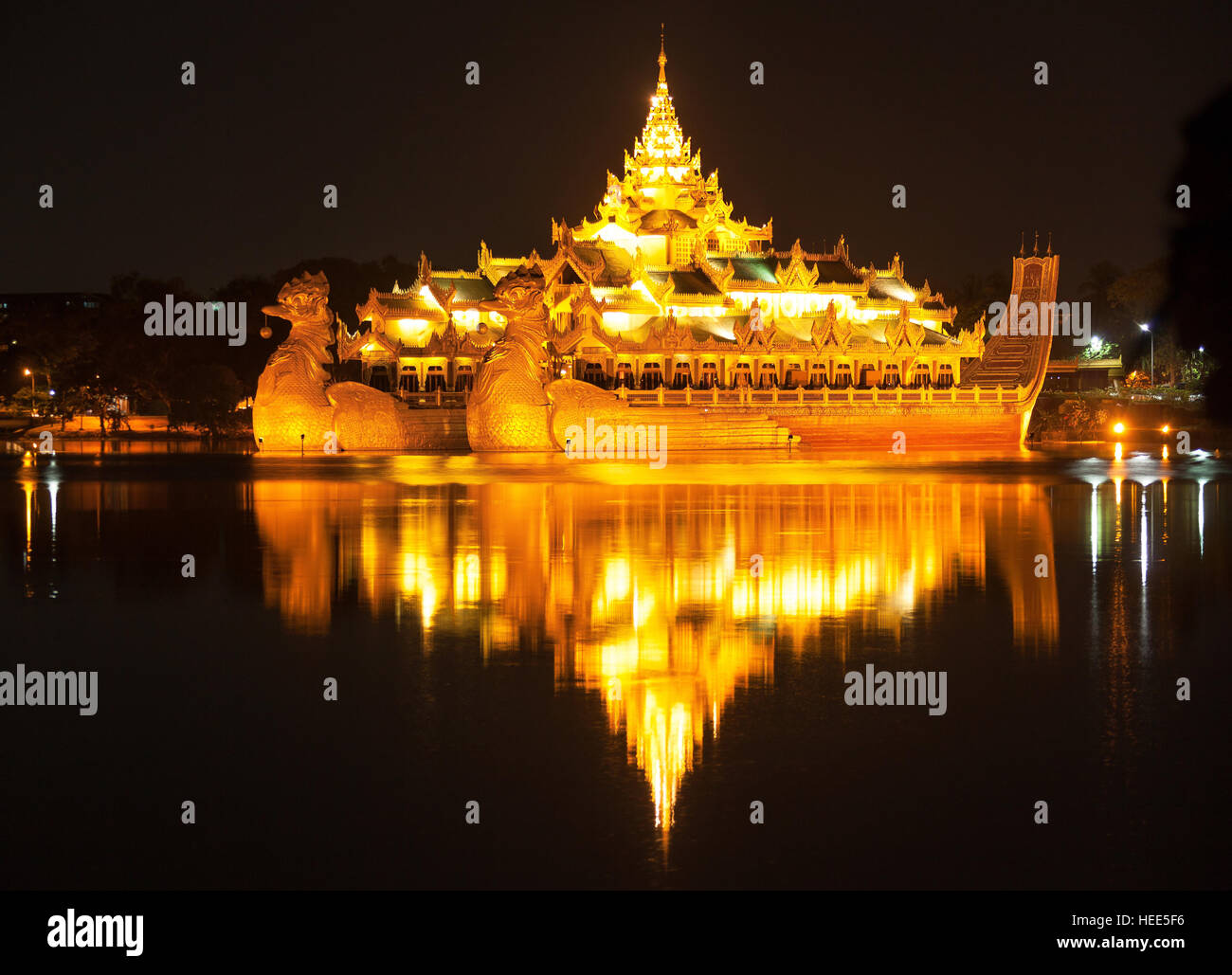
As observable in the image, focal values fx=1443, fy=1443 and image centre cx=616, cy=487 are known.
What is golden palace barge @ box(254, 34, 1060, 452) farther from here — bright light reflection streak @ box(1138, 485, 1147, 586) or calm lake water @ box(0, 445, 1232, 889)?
calm lake water @ box(0, 445, 1232, 889)

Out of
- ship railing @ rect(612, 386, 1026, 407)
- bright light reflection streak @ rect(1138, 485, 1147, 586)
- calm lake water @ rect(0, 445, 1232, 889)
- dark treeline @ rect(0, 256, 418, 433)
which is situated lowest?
calm lake water @ rect(0, 445, 1232, 889)

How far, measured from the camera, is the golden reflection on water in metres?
10.3

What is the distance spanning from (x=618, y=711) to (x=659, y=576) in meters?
6.11

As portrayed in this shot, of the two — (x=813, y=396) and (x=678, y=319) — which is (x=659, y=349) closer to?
(x=678, y=319)

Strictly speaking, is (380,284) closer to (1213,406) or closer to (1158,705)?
(1213,406)

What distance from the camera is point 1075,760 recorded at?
8.04 meters

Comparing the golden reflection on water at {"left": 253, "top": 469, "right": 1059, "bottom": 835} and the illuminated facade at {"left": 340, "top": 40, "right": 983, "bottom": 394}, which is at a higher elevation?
the illuminated facade at {"left": 340, "top": 40, "right": 983, "bottom": 394}

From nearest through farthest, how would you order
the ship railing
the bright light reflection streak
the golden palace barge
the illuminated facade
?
1. the bright light reflection streak
2. the golden palace barge
3. the ship railing
4. the illuminated facade

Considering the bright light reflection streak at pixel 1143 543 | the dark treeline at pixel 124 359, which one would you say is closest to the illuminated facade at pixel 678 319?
the dark treeline at pixel 124 359

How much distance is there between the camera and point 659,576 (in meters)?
15.2

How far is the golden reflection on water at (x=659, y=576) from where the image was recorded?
10.3 metres

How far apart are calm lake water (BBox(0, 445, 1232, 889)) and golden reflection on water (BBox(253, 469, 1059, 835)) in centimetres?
7

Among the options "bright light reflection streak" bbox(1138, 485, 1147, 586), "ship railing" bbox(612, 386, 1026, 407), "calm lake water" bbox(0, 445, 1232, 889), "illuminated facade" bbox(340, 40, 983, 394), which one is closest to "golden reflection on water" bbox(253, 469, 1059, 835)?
"calm lake water" bbox(0, 445, 1232, 889)
